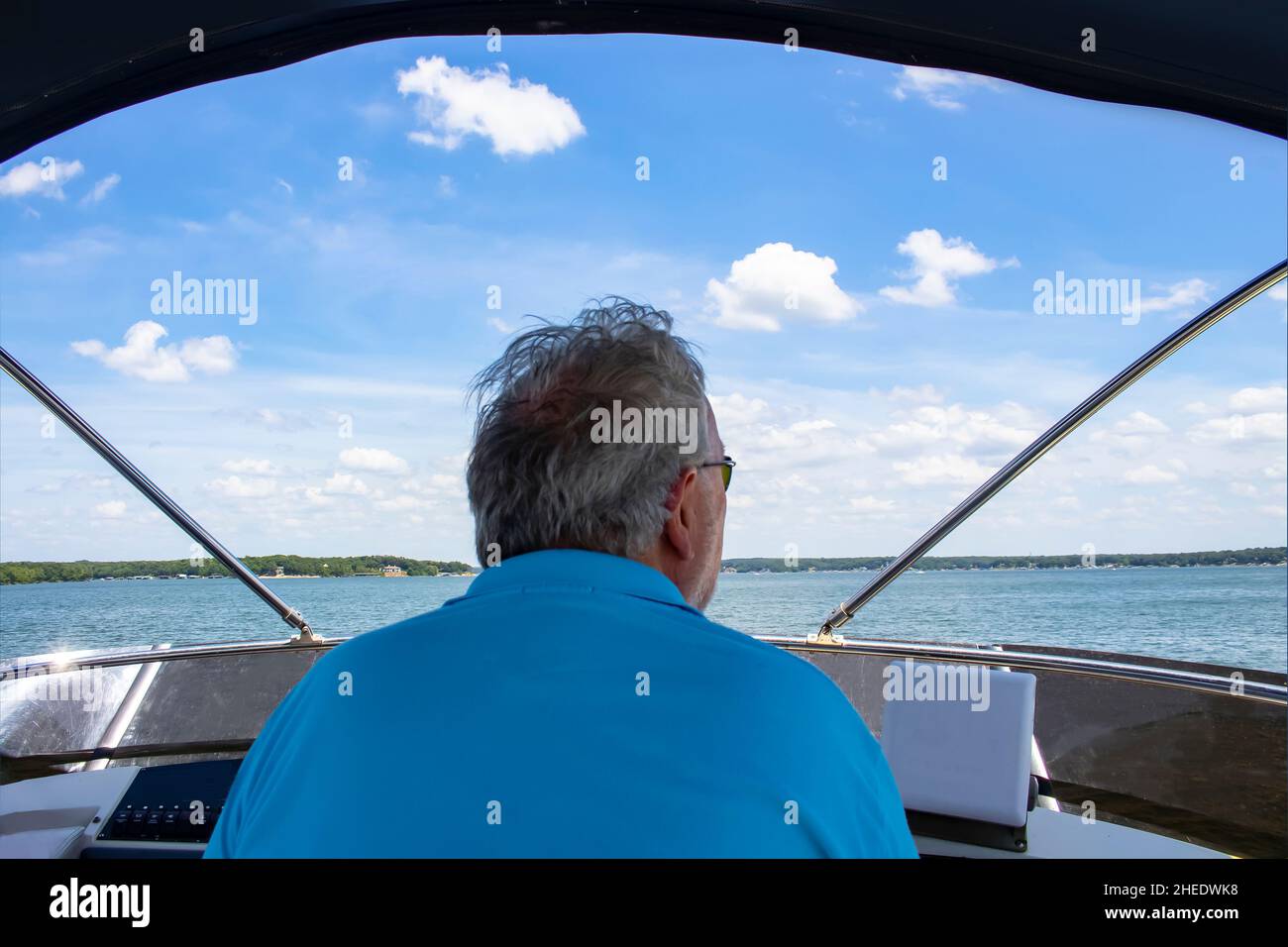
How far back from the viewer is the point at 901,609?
41312 mm

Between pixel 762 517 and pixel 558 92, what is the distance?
70.1 ft

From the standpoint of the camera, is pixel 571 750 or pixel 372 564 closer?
pixel 571 750

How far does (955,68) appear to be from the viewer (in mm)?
2145

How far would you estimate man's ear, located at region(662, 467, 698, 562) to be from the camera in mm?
856

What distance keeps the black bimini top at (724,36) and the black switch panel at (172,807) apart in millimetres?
1510

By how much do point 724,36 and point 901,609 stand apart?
41.7 metres

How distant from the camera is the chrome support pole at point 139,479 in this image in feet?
8.40

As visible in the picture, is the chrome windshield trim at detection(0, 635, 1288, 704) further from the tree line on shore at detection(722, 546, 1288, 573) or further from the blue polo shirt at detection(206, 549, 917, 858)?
the tree line on shore at detection(722, 546, 1288, 573)

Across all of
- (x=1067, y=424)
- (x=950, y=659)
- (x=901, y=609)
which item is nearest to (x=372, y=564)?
(x=901, y=609)

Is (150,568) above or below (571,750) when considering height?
below

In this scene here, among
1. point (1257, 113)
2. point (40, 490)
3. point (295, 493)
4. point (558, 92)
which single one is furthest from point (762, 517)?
point (1257, 113)

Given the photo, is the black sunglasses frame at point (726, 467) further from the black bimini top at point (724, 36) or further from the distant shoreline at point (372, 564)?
the distant shoreline at point (372, 564)

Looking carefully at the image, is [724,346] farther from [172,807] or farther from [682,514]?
[682,514]
